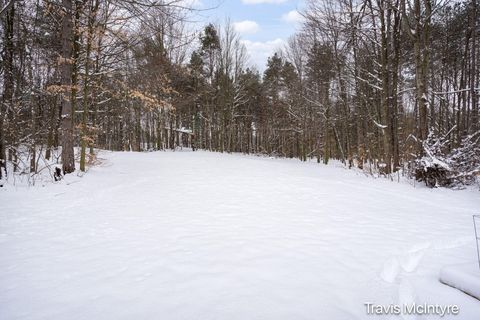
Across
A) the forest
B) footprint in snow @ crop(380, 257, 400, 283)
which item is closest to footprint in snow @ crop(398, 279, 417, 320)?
footprint in snow @ crop(380, 257, 400, 283)

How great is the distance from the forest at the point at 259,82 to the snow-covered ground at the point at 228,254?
3796 millimetres

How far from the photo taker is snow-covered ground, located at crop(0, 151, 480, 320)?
2.48m


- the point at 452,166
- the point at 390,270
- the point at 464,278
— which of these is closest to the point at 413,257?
the point at 390,270

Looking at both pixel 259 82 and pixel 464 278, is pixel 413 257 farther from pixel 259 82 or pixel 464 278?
pixel 259 82

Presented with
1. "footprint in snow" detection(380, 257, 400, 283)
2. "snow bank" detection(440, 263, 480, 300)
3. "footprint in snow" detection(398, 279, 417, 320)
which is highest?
"snow bank" detection(440, 263, 480, 300)

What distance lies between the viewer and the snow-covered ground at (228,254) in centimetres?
248

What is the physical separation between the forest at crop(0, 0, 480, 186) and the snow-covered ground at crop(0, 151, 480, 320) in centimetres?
380

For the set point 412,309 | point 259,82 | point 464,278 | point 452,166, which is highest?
point 259,82

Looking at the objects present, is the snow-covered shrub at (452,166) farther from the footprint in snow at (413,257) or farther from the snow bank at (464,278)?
the snow bank at (464,278)

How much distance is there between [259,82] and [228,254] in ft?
112

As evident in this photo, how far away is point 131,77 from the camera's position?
11.2m

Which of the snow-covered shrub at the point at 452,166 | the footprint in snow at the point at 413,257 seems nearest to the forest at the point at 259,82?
the snow-covered shrub at the point at 452,166

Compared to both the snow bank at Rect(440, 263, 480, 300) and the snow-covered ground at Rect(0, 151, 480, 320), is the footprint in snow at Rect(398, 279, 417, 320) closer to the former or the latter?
the snow-covered ground at Rect(0, 151, 480, 320)

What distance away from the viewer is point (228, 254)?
357 centimetres
